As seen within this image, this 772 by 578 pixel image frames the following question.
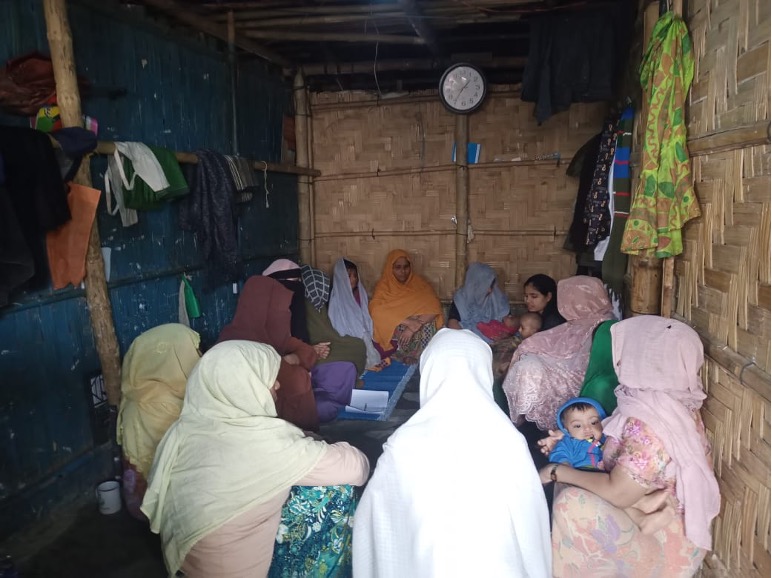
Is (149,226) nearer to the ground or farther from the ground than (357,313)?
farther from the ground

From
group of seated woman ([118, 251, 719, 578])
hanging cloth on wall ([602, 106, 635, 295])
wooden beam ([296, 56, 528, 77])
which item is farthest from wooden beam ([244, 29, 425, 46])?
group of seated woman ([118, 251, 719, 578])

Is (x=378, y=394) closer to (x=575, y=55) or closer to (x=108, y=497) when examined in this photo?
(x=108, y=497)

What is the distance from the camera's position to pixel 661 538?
1986 millimetres

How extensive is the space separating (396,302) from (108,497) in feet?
9.86

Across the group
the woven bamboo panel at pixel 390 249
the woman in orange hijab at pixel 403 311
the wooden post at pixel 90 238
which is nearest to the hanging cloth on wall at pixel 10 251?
the wooden post at pixel 90 238

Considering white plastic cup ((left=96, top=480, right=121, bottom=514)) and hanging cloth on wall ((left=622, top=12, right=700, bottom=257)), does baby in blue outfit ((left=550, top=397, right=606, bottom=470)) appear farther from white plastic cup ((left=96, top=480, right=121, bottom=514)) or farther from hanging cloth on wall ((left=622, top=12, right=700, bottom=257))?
white plastic cup ((left=96, top=480, right=121, bottom=514))

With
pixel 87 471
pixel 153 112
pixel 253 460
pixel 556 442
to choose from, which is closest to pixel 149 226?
pixel 153 112

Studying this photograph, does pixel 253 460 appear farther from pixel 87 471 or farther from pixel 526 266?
pixel 526 266

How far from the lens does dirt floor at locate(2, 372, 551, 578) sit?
8.14ft

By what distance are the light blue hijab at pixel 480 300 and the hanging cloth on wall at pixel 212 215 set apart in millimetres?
2070

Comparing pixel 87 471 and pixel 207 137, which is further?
pixel 207 137

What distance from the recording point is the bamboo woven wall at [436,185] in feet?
17.4

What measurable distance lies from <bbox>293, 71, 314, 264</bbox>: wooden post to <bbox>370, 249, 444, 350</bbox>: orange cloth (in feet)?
3.11

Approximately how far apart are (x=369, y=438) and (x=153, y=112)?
260 cm
